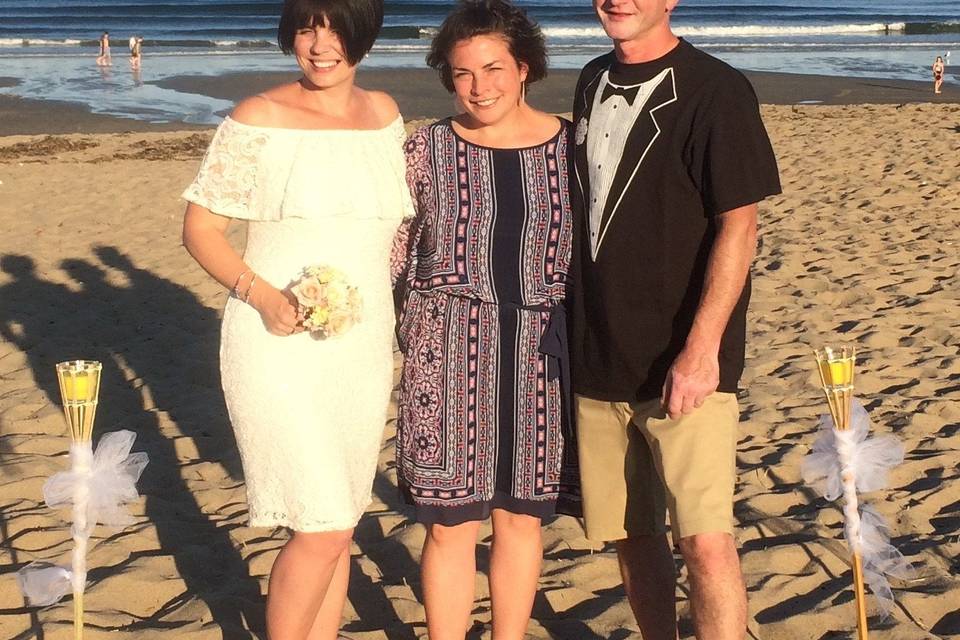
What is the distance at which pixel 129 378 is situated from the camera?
6.09m

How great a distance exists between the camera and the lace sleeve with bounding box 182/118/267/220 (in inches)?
111

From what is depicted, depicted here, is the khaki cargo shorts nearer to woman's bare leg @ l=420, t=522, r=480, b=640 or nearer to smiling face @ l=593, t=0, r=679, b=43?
woman's bare leg @ l=420, t=522, r=480, b=640

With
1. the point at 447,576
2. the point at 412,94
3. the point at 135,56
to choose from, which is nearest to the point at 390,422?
the point at 447,576

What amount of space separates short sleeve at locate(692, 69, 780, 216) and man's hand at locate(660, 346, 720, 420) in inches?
13.3

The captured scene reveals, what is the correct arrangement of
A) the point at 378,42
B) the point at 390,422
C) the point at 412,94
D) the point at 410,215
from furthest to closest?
the point at 378,42 → the point at 412,94 → the point at 390,422 → the point at 410,215

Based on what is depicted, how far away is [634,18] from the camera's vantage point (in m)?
2.81

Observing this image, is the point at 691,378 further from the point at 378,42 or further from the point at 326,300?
the point at 378,42

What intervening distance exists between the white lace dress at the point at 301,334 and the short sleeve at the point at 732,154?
80 centimetres

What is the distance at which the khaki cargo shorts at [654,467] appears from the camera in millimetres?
2814

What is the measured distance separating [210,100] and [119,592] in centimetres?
1668

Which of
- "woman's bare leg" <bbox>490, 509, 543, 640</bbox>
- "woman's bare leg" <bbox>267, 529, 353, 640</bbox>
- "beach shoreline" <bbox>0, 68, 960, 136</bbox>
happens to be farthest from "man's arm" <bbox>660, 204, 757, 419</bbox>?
"beach shoreline" <bbox>0, 68, 960, 136</bbox>

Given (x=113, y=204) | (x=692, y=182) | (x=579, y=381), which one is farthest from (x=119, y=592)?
(x=113, y=204)

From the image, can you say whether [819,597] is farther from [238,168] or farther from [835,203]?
[835,203]

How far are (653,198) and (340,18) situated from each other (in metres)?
0.86
